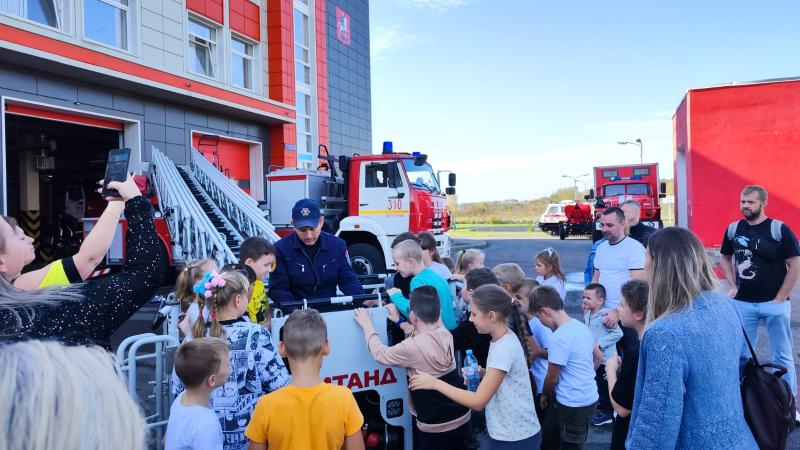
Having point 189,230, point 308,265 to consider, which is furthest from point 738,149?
point 308,265

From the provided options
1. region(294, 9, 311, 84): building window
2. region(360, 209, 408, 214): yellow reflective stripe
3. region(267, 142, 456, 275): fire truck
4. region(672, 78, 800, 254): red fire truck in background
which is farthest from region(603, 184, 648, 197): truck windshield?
region(360, 209, 408, 214): yellow reflective stripe

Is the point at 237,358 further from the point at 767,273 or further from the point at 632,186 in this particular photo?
the point at 632,186

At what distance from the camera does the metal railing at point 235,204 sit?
31.1ft

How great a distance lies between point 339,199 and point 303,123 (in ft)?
25.8

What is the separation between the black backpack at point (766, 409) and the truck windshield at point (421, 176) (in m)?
8.39

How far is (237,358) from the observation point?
2.78 meters

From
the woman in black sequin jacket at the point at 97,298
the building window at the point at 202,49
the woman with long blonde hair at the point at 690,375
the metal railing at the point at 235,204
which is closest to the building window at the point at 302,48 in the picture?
the building window at the point at 202,49

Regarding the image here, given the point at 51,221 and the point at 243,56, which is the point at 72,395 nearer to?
the point at 243,56

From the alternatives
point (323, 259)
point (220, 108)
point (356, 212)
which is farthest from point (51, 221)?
point (323, 259)

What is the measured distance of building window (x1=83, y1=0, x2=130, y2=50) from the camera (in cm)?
1006

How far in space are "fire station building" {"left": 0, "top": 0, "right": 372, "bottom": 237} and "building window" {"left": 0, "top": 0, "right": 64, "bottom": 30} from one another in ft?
0.06

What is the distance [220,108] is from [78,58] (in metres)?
3.88

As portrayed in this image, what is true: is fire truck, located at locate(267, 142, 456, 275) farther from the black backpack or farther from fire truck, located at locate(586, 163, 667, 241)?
fire truck, located at locate(586, 163, 667, 241)

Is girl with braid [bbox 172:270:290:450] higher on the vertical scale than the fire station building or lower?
lower
